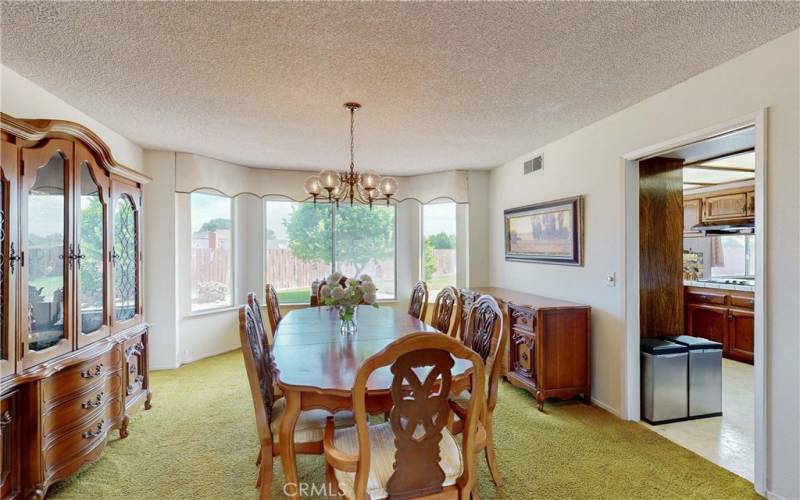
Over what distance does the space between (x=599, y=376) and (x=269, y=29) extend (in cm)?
363

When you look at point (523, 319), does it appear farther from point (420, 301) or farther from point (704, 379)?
point (704, 379)

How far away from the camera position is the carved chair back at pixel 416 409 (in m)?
1.37

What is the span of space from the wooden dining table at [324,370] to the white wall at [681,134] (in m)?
1.71

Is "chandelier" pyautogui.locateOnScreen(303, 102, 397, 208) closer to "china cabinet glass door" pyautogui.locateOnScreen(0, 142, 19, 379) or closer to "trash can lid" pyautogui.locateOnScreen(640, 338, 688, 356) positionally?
"china cabinet glass door" pyautogui.locateOnScreen(0, 142, 19, 379)

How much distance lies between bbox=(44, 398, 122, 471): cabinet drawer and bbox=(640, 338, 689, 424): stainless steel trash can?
13.1 ft

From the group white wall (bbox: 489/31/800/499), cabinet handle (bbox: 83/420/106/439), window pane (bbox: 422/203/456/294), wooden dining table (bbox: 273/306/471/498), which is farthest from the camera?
window pane (bbox: 422/203/456/294)

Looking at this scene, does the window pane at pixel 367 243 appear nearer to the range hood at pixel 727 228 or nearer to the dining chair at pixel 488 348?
the dining chair at pixel 488 348

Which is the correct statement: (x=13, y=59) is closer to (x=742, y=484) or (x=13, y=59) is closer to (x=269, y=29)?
(x=269, y=29)

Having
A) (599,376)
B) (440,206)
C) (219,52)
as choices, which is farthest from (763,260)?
(440,206)

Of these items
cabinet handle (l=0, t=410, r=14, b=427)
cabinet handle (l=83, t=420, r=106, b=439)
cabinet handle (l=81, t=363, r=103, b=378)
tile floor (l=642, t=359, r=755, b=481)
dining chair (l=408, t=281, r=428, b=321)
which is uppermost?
dining chair (l=408, t=281, r=428, b=321)

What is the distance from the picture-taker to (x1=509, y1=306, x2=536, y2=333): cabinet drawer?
336 cm

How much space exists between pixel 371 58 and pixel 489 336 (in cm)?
178

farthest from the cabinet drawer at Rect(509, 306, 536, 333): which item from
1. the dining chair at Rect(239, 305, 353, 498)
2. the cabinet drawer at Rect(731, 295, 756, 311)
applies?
the cabinet drawer at Rect(731, 295, 756, 311)

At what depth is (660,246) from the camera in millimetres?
3260
